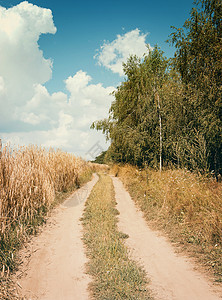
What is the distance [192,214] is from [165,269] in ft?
7.11

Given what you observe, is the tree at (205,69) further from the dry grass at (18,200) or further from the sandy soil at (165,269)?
the dry grass at (18,200)

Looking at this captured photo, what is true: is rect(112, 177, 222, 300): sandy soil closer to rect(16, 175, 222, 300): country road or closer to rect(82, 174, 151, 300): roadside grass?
rect(16, 175, 222, 300): country road

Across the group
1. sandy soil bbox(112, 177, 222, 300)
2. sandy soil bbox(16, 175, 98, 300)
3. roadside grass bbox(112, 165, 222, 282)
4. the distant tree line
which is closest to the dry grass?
sandy soil bbox(16, 175, 98, 300)

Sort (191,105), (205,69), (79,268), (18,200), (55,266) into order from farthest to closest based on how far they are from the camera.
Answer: (191,105), (205,69), (18,200), (55,266), (79,268)

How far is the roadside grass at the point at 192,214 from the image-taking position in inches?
165

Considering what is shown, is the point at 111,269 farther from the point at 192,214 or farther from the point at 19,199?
the point at 19,199

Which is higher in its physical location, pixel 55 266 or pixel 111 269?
pixel 111 269

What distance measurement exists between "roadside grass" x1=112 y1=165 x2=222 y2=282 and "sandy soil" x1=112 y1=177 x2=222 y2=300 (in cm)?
30

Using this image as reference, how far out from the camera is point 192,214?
18.1 feet

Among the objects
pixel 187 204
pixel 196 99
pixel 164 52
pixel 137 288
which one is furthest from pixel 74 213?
pixel 164 52

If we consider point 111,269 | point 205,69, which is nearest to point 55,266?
point 111,269

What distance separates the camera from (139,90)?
15.4m

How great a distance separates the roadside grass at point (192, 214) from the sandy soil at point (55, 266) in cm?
233

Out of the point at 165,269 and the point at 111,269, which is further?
the point at 165,269
